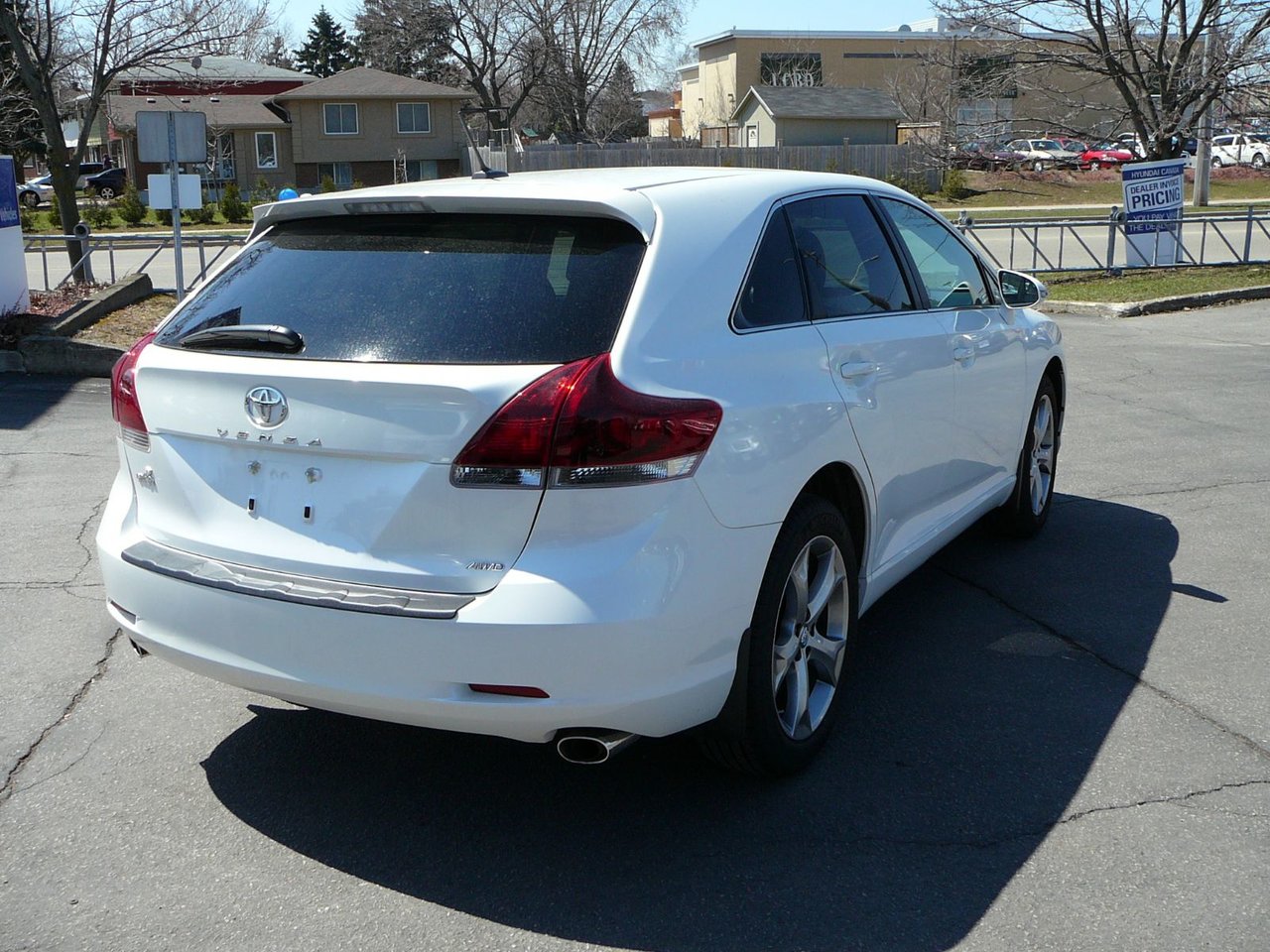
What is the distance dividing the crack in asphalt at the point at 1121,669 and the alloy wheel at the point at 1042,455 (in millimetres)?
679

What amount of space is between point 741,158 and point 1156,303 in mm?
37024

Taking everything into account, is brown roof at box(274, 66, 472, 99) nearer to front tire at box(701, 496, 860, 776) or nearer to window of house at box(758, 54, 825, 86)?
window of house at box(758, 54, 825, 86)

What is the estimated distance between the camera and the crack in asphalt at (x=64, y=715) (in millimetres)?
3930

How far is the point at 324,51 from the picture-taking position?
91.7 m

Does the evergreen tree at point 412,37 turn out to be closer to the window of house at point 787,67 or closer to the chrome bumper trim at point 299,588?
the window of house at point 787,67

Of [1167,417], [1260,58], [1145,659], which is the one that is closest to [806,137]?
[1260,58]

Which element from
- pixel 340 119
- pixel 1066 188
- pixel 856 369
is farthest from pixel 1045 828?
pixel 340 119

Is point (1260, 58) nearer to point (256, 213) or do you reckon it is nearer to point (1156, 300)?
point (1156, 300)

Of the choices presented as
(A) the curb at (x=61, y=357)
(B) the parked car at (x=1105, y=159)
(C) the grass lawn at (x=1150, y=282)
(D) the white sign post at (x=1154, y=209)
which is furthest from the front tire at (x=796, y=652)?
(B) the parked car at (x=1105, y=159)

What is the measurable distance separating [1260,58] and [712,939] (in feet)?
64.8

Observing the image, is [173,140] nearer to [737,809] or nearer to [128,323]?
[128,323]

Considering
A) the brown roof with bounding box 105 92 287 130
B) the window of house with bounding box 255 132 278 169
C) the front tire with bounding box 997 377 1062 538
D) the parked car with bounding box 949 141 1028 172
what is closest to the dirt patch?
the front tire with bounding box 997 377 1062 538

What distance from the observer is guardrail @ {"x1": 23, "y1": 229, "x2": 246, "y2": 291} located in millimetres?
17188

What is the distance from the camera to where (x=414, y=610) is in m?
3.19
